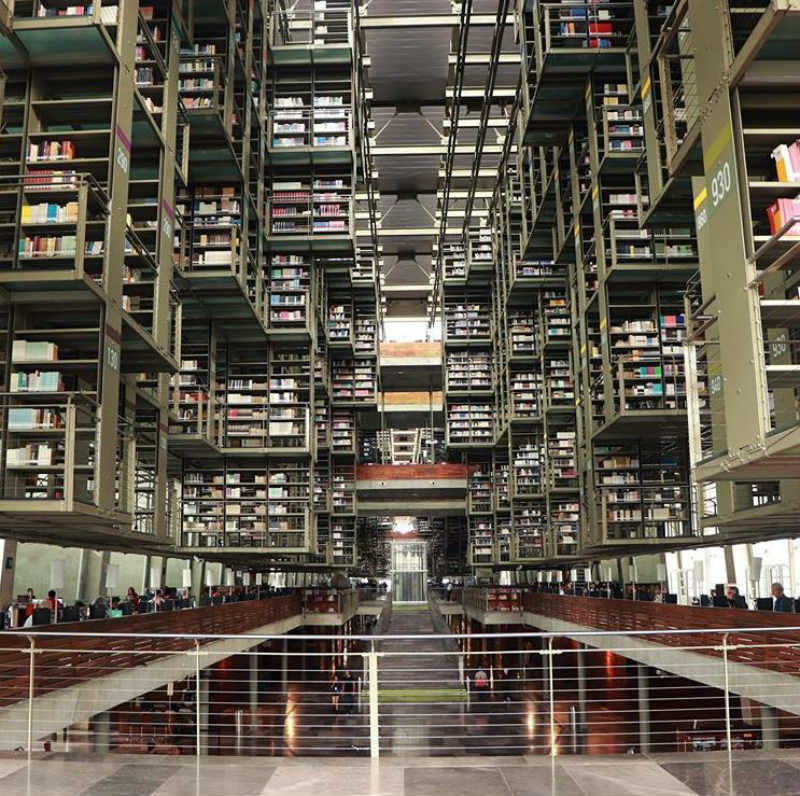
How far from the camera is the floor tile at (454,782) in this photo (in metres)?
3.47

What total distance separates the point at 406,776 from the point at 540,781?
22.3 inches

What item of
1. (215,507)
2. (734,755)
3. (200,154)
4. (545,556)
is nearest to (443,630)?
(545,556)

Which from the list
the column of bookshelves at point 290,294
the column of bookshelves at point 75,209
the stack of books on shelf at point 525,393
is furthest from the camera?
the stack of books on shelf at point 525,393

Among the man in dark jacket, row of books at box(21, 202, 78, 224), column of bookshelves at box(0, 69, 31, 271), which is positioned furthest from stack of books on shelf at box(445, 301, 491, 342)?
row of books at box(21, 202, 78, 224)

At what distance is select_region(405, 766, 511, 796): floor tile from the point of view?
11.4ft

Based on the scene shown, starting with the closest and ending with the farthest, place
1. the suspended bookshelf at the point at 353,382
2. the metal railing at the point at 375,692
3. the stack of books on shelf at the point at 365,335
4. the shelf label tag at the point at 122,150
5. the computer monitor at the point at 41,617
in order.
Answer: the metal railing at the point at 375,692 → the shelf label tag at the point at 122,150 → the computer monitor at the point at 41,617 → the suspended bookshelf at the point at 353,382 → the stack of books on shelf at the point at 365,335

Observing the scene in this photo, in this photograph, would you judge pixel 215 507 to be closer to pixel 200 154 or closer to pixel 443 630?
pixel 200 154

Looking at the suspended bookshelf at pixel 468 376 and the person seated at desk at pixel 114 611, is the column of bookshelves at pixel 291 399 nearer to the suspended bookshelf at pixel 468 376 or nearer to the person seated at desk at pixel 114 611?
the person seated at desk at pixel 114 611

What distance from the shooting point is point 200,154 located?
1077cm

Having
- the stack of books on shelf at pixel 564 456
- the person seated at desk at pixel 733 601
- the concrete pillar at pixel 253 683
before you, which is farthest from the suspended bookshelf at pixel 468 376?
the person seated at desk at pixel 733 601

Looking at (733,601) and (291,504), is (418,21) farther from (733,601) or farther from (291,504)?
(733,601)

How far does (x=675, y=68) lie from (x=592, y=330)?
3881 mm

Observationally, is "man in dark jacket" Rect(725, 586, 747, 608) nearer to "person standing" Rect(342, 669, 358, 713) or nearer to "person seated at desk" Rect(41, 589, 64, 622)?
"person seated at desk" Rect(41, 589, 64, 622)

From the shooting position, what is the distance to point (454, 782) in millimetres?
3641
